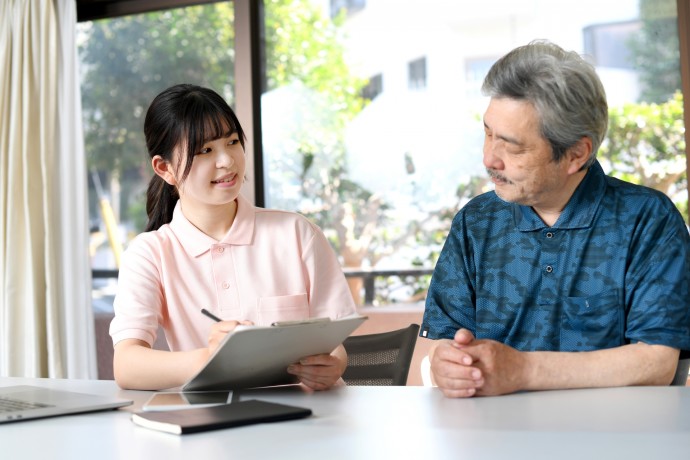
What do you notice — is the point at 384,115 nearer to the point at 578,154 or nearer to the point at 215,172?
the point at 215,172

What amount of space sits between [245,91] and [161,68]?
29.7 inches

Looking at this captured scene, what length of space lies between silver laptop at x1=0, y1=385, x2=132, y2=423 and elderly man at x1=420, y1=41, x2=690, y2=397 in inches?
24.7

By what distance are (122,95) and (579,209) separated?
3.45m

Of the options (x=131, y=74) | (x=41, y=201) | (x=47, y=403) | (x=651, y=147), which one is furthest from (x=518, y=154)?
(x=131, y=74)

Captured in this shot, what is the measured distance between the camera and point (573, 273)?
1949 millimetres

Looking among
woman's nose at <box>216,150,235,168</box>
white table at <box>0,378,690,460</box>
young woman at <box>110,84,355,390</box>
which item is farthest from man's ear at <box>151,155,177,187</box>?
white table at <box>0,378,690,460</box>

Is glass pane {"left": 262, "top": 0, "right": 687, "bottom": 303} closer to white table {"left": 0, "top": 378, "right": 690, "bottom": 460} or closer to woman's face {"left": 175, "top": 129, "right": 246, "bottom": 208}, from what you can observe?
woman's face {"left": 175, "top": 129, "right": 246, "bottom": 208}

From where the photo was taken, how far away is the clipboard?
158 centimetres

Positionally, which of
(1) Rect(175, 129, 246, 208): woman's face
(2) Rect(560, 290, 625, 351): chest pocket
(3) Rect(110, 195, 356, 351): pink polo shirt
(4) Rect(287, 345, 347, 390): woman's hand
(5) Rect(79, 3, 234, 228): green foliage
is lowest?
(4) Rect(287, 345, 347, 390): woman's hand

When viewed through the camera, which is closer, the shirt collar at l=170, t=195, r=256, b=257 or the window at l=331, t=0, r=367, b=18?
the shirt collar at l=170, t=195, r=256, b=257

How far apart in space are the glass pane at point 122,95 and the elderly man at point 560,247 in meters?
2.96

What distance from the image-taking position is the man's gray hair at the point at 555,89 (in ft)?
6.19

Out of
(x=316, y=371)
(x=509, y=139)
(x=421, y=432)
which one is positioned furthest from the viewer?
(x=509, y=139)

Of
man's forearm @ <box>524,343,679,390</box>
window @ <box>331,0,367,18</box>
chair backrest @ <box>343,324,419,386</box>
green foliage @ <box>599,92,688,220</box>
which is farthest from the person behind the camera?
window @ <box>331,0,367,18</box>
